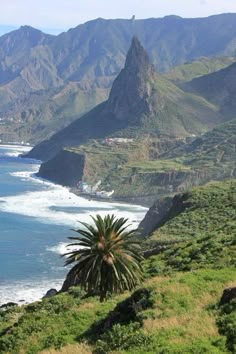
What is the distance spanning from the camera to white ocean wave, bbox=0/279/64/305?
94319 millimetres

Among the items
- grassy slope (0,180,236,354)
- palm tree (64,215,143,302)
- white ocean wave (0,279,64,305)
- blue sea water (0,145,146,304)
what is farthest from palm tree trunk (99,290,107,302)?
white ocean wave (0,279,64,305)

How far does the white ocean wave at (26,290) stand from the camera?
3713 inches

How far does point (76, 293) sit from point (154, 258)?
10538 millimetres

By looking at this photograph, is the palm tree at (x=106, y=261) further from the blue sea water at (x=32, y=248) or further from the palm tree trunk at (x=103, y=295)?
the blue sea water at (x=32, y=248)

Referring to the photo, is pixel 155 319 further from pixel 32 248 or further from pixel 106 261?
pixel 32 248

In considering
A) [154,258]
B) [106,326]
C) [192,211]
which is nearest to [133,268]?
[106,326]

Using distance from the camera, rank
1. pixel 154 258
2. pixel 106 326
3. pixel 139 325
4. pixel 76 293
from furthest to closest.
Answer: pixel 154 258, pixel 76 293, pixel 106 326, pixel 139 325

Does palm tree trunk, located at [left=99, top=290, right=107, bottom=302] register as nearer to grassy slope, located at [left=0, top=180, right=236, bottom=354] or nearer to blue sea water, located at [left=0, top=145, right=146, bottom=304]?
grassy slope, located at [left=0, top=180, right=236, bottom=354]

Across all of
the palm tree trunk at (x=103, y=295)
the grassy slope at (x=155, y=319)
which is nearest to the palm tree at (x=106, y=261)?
the palm tree trunk at (x=103, y=295)

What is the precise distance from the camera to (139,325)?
21.4 m

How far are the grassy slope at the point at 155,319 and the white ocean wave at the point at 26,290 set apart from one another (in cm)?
5654

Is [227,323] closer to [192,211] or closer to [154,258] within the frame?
[154,258]

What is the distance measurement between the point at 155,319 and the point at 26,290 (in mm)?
82837

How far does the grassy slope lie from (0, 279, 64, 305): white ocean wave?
56536 millimetres
